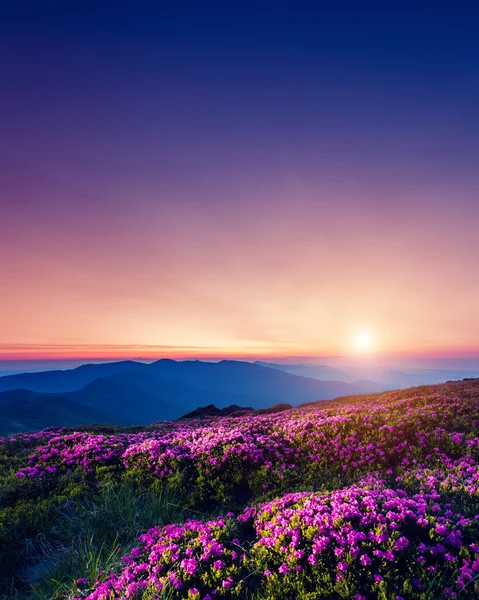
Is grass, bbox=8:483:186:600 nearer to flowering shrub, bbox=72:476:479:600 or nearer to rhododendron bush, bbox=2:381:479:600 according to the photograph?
rhododendron bush, bbox=2:381:479:600

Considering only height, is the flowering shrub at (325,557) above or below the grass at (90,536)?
above

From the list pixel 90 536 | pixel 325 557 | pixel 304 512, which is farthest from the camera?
pixel 90 536

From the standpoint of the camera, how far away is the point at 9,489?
30.6 feet

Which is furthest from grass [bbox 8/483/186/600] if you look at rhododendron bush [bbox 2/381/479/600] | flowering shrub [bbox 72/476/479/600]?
flowering shrub [bbox 72/476/479/600]

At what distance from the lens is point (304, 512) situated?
633 cm

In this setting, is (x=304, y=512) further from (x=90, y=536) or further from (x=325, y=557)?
(x=90, y=536)

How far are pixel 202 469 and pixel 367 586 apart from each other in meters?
6.65

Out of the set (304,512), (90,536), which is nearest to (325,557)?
(304,512)

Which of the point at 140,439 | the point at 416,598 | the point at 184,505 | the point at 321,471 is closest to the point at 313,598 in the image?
the point at 416,598

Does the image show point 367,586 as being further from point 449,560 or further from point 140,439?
point 140,439

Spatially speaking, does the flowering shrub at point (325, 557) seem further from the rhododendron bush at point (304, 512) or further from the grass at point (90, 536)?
the grass at point (90, 536)

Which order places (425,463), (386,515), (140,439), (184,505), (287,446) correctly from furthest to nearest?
(140,439) → (287,446) → (425,463) → (184,505) → (386,515)

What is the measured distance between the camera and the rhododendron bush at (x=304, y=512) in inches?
202

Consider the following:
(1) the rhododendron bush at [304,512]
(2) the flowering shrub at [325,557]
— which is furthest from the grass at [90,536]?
(2) the flowering shrub at [325,557]
